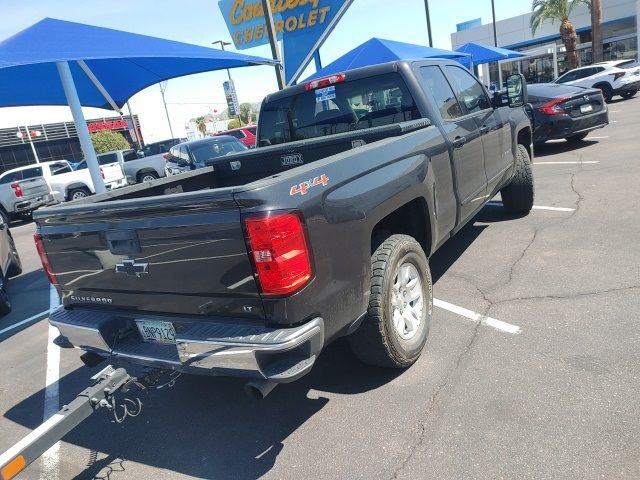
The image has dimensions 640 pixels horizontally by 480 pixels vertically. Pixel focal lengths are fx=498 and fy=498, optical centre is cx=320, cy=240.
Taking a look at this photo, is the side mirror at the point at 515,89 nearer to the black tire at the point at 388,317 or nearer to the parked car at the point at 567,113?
the black tire at the point at 388,317

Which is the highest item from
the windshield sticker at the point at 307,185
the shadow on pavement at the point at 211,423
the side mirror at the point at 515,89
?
the side mirror at the point at 515,89

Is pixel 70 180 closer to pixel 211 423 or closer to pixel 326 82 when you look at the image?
pixel 326 82

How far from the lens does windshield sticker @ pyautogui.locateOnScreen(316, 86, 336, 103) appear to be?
4.56 m

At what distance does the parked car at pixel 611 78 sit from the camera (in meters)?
20.1

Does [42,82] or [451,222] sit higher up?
[42,82]

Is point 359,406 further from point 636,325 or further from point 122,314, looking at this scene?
point 636,325

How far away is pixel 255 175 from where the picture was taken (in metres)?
4.48

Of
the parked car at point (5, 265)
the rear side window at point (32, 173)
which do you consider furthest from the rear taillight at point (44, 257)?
the rear side window at point (32, 173)

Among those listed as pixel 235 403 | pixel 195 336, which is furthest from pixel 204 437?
pixel 195 336

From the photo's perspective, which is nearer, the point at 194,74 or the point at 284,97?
the point at 284,97

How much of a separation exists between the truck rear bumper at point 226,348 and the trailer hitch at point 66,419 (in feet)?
0.53

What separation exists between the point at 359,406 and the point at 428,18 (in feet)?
65.3

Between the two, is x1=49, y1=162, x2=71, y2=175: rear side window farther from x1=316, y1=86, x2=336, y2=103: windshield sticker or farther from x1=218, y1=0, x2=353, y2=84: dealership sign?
x1=316, y1=86, x2=336, y2=103: windshield sticker

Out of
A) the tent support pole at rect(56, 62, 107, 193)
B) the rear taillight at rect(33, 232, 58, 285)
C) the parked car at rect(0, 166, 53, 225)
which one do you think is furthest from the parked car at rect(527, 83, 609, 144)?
the parked car at rect(0, 166, 53, 225)
